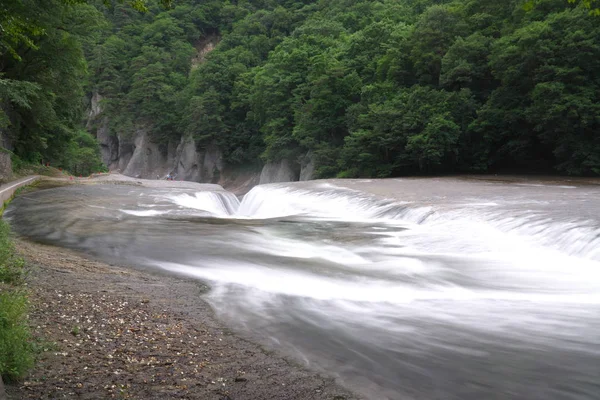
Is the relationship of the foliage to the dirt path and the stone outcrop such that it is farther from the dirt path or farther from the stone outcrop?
the stone outcrop

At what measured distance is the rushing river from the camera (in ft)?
16.1

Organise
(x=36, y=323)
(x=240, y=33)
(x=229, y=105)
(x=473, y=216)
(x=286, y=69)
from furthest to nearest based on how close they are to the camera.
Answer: (x=240, y=33)
(x=229, y=105)
(x=286, y=69)
(x=473, y=216)
(x=36, y=323)

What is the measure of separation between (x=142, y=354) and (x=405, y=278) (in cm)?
508

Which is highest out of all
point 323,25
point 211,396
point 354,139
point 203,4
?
point 203,4

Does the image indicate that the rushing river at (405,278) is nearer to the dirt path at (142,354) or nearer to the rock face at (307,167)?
the dirt path at (142,354)

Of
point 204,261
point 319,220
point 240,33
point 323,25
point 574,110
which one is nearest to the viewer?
point 204,261

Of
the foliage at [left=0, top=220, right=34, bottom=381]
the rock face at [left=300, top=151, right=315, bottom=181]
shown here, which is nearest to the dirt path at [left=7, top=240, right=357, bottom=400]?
the foliage at [left=0, top=220, right=34, bottom=381]

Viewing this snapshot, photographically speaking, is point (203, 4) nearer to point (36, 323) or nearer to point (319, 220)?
point (319, 220)

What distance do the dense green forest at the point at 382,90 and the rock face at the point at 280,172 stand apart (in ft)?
3.38

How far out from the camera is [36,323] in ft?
17.0

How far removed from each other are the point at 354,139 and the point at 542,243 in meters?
28.0

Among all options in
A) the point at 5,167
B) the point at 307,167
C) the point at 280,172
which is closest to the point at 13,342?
the point at 5,167

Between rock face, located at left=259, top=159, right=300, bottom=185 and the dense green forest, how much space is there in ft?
3.38

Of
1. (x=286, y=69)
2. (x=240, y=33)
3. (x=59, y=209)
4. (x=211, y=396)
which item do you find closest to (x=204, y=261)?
(x=211, y=396)
